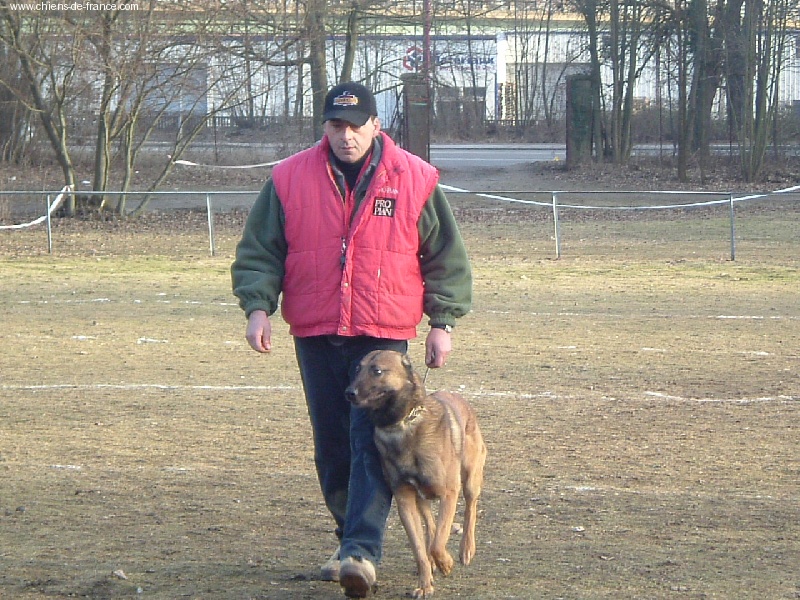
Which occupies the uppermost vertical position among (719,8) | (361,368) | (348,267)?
(719,8)

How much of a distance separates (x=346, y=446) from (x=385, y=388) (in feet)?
1.97

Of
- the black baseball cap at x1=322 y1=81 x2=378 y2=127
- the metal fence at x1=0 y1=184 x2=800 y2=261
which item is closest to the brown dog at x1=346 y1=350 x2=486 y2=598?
the black baseball cap at x1=322 y1=81 x2=378 y2=127

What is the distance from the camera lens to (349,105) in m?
4.67

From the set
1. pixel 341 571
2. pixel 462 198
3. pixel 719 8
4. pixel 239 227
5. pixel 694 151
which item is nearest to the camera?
pixel 341 571

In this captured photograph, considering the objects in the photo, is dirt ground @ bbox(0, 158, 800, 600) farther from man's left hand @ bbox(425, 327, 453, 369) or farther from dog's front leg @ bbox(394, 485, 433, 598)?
man's left hand @ bbox(425, 327, 453, 369)

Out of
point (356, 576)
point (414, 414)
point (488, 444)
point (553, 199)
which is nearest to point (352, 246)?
point (414, 414)

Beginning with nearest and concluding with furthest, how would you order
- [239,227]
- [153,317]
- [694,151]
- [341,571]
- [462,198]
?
[341,571], [153,317], [239,227], [462,198], [694,151]

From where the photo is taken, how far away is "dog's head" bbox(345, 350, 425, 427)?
4.52 m

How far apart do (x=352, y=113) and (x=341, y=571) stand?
174 centimetres

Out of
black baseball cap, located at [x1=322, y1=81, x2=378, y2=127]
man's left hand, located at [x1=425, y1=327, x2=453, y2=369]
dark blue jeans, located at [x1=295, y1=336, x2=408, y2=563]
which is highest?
black baseball cap, located at [x1=322, y1=81, x2=378, y2=127]

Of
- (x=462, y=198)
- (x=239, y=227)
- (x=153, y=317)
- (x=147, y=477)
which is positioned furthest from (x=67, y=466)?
(x=462, y=198)

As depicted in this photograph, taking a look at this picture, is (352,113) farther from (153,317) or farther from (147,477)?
(153,317)

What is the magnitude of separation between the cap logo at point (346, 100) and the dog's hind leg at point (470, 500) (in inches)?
58.9

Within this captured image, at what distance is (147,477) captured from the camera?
22.0 feet
